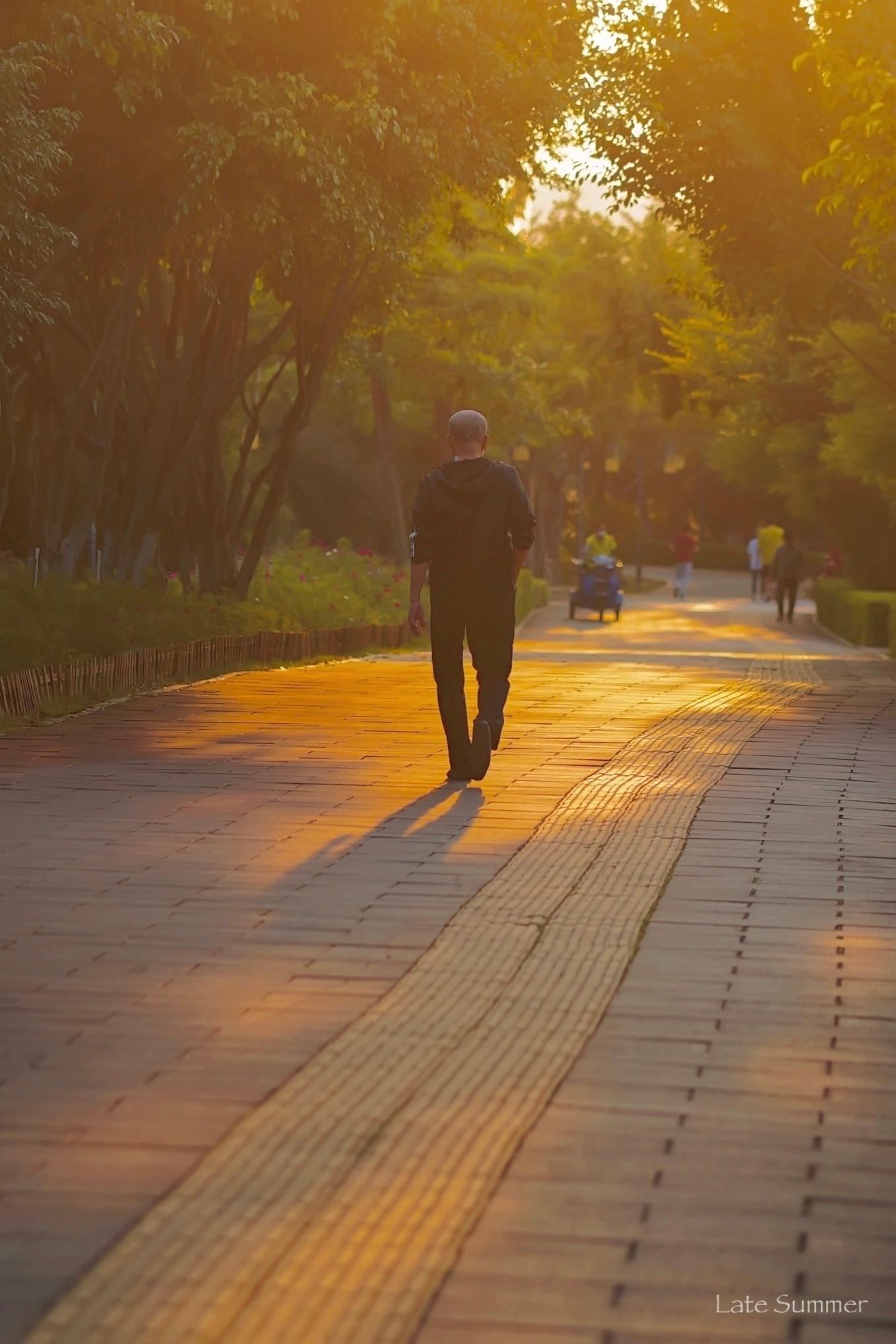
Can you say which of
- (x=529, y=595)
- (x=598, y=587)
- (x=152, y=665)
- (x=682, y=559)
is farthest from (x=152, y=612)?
(x=682, y=559)

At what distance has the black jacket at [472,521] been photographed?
9938 millimetres

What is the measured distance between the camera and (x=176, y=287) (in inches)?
810

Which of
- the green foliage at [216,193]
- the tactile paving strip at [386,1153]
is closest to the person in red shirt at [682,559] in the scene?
the green foliage at [216,193]

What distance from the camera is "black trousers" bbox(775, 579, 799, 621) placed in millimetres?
41844

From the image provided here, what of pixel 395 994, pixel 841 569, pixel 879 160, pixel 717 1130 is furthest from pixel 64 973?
pixel 841 569

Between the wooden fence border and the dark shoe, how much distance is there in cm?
356

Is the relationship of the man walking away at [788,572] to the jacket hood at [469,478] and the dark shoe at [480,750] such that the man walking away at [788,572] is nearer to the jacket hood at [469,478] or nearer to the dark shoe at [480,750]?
the jacket hood at [469,478]

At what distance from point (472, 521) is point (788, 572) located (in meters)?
32.9

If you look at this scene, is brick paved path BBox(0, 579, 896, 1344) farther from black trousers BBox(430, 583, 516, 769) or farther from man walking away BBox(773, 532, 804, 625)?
man walking away BBox(773, 532, 804, 625)

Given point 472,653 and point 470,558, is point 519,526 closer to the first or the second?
point 470,558

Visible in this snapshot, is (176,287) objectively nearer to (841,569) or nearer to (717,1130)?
(717,1130)

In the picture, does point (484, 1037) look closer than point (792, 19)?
Yes

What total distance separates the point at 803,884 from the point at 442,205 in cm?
1744

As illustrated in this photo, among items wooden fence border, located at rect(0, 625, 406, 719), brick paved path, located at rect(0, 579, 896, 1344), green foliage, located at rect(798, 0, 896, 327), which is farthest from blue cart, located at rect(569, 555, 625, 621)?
brick paved path, located at rect(0, 579, 896, 1344)
